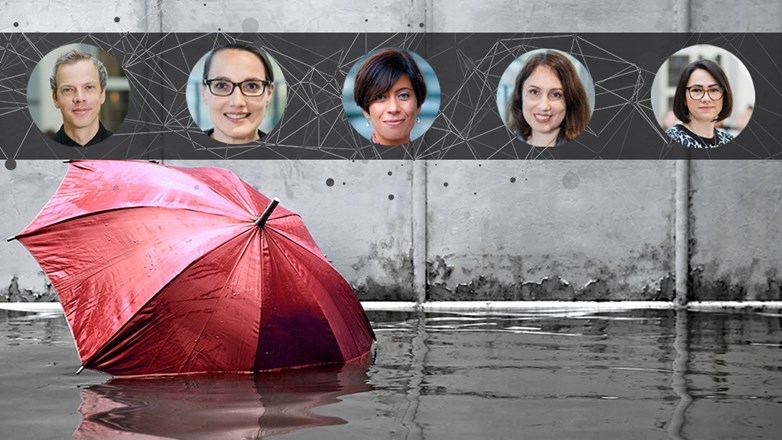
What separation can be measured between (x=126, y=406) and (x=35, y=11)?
5333 millimetres

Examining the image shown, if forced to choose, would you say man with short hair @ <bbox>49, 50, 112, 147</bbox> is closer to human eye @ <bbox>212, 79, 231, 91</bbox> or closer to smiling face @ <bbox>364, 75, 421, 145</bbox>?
human eye @ <bbox>212, 79, 231, 91</bbox>

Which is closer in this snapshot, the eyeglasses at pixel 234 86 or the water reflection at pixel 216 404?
the water reflection at pixel 216 404

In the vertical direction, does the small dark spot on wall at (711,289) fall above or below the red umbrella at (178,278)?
below

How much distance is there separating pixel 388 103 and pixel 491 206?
48.9 inches

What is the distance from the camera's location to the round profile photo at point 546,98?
833 centimetres

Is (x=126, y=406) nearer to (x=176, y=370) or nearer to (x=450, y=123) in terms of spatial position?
(x=176, y=370)

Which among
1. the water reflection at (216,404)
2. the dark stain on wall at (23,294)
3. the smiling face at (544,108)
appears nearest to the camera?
the water reflection at (216,404)

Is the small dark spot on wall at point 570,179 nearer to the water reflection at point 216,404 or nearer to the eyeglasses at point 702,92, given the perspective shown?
the eyeglasses at point 702,92

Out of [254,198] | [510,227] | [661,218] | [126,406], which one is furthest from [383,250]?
[126,406]

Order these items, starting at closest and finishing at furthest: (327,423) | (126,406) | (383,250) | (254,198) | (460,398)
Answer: (327,423), (126,406), (460,398), (254,198), (383,250)

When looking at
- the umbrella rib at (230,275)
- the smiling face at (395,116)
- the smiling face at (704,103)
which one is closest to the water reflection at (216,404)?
the umbrella rib at (230,275)

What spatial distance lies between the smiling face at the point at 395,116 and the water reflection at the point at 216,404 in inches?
143

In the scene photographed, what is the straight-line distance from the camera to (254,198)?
5.07 m

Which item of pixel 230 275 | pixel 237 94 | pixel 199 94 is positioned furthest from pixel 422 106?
pixel 230 275
